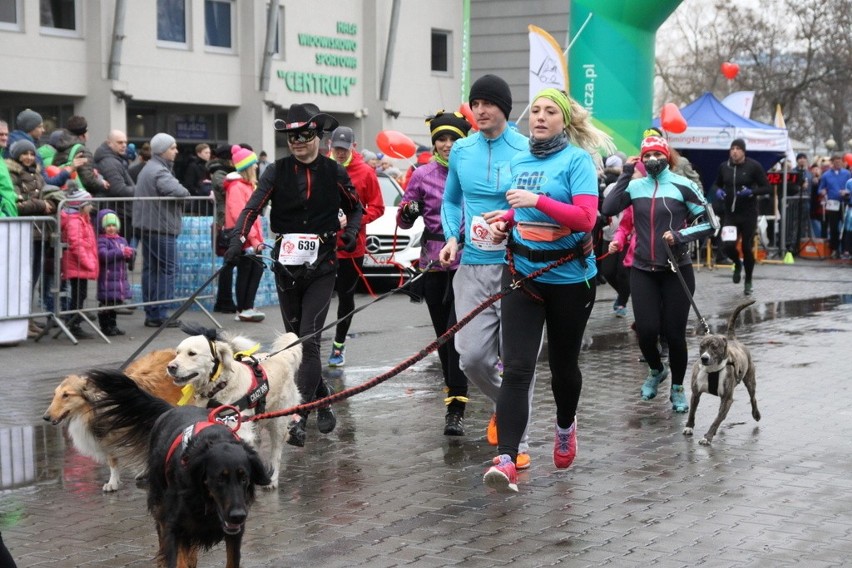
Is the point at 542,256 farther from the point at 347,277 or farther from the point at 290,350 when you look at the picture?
the point at 347,277

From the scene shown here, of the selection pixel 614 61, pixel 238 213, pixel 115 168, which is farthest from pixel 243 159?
pixel 614 61

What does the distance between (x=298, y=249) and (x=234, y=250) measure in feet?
1.51

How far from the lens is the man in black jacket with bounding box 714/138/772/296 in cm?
1878

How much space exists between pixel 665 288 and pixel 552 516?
345cm

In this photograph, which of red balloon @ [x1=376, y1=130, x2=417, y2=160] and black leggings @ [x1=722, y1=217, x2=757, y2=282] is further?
red balloon @ [x1=376, y1=130, x2=417, y2=160]

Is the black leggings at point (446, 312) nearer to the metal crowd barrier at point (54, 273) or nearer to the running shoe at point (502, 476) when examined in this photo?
the running shoe at point (502, 476)

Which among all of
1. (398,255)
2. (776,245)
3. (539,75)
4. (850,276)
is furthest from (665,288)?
(776,245)

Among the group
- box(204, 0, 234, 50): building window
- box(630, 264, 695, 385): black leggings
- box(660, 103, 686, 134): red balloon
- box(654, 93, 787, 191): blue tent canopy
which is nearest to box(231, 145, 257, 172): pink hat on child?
box(630, 264, 695, 385): black leggings

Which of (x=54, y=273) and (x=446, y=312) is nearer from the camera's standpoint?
(x=446, y=312)

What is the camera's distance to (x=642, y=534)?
19.4 feet

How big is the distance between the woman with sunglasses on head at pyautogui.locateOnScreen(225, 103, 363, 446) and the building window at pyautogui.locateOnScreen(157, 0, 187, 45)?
20837 millimetres

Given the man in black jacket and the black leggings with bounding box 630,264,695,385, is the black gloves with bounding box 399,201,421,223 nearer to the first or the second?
the black leggings with bounding box 630,264,695,385

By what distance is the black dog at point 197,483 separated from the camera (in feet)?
14.8

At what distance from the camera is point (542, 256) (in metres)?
6.60
